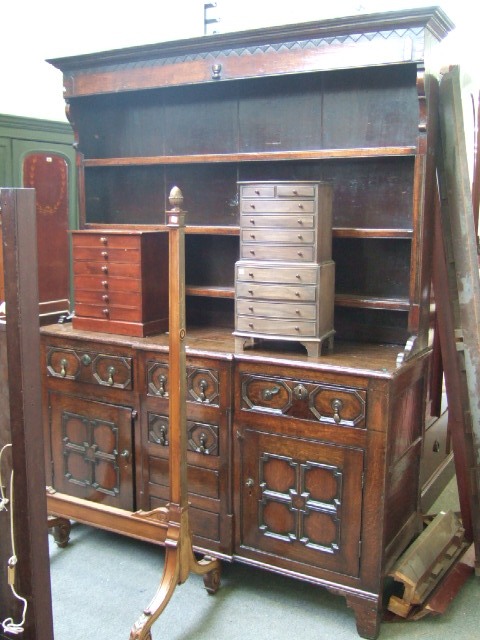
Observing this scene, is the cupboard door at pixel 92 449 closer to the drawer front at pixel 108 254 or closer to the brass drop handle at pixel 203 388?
the brass drop handle at pixel 203 388

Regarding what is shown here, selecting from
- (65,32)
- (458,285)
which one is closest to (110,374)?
(458,285)

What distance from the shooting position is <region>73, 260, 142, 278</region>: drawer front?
2.63 meters

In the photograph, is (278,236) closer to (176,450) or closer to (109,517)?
(176,450)

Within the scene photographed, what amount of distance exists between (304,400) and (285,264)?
1.60ft

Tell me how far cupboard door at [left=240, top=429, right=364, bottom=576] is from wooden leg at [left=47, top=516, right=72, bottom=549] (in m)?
0.83

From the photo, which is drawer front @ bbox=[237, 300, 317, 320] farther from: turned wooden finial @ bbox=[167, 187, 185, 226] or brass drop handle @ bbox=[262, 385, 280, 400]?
turned wooden finial @ bbox=[167, 187, 185, 226]

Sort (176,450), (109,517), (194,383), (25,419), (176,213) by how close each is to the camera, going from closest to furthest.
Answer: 1. (25,419)
2. (176,213)
3. (176,450)
4. (194,383)
5. (109,517)

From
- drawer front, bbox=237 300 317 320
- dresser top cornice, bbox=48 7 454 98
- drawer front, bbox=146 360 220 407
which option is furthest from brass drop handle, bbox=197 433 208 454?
dresser top cornice, bbox=48 7 454 98

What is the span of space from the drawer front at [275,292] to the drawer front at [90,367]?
54 centimetres

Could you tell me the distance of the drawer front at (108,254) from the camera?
2619 millimetres

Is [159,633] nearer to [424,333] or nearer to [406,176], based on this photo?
[424,333]

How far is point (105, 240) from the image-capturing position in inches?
105

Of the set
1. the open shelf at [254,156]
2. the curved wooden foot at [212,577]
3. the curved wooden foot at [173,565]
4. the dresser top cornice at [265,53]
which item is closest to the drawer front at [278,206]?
the open shelf at [254,156]

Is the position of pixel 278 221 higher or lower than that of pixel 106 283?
higher
